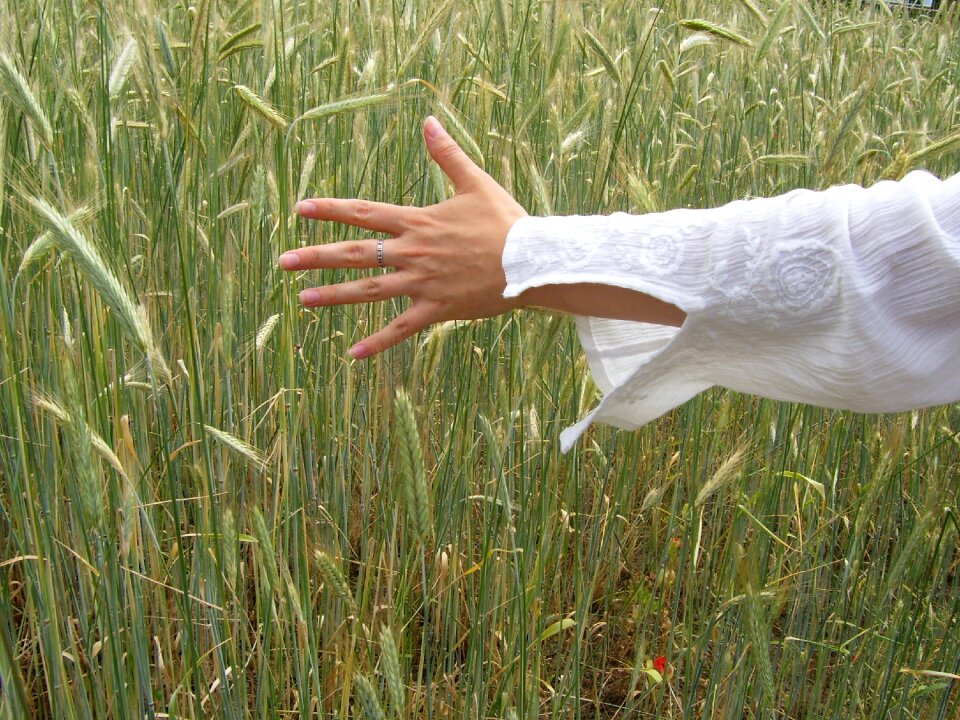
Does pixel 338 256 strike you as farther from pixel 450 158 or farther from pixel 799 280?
pixel 799 280

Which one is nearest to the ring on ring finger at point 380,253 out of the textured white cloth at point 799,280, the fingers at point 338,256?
the fingers at point 338,256

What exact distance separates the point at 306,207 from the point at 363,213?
0.05m

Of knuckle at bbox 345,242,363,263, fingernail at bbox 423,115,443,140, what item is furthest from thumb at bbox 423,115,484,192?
knuckle at bbox 345,242,363,263

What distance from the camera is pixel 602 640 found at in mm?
1374

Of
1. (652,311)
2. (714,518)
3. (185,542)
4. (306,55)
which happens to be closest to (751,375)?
(652,311)

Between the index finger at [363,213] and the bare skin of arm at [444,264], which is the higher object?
the index finger at [363,213]

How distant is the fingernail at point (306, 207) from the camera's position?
0.77 m

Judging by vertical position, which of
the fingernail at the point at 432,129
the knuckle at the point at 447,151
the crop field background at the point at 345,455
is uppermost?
the fingernail at the point at 432,129

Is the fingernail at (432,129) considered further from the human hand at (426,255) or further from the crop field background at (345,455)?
the crop field background at (345,455)

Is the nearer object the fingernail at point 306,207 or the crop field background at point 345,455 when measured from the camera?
the fingernail at point 306,207

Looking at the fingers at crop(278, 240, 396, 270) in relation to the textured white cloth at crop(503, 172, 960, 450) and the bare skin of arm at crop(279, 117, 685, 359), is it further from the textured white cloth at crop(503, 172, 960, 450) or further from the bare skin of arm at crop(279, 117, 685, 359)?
the textured white cloth at crop(503, 172, 960, 450)

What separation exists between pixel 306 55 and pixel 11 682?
119cm

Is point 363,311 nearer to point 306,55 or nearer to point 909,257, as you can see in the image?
Result: point 306,55

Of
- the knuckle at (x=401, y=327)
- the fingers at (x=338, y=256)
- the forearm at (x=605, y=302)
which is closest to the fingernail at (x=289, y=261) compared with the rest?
the fingers at (x=338, y=256)
